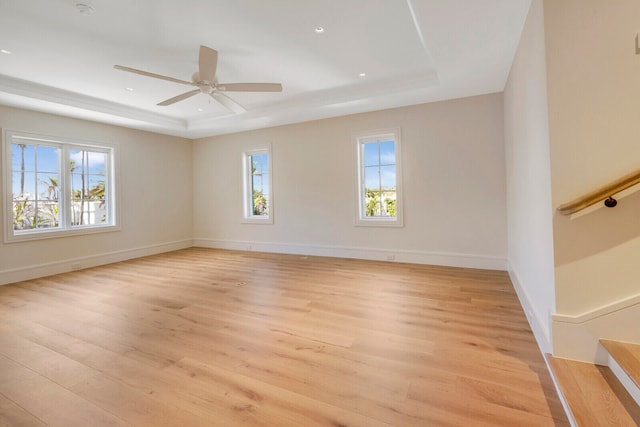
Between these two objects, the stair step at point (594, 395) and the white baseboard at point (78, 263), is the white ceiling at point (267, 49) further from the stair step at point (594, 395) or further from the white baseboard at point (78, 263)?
the stair step at point (594, 395)

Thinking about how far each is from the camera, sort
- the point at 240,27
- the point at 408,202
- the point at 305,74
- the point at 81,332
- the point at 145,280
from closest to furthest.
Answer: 1. the point at 81,332
2. the point at 240,27
3. the point at 305,74
4. the point at 145,280
5. the point at 408,202

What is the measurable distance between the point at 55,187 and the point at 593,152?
6861 mm

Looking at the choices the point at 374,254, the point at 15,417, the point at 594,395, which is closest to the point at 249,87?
the point at 15,417

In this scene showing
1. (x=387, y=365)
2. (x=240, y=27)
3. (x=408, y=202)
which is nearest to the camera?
(x=387, y=365)

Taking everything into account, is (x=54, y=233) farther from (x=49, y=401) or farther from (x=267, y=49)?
(x=267, y=49)

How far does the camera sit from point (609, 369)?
5.23 feet

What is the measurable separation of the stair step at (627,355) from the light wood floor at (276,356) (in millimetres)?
357

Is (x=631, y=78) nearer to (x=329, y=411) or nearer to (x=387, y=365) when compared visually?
(x=387, y=365)

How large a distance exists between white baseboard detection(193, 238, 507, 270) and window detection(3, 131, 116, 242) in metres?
2.30

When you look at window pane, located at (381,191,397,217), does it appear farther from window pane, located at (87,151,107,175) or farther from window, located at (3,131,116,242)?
window pane, located at (87,151,107,175)

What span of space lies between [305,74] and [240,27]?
124 cm

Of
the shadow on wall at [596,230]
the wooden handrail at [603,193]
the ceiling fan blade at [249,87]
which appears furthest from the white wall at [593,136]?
the ceiling fan blade at [249,87]

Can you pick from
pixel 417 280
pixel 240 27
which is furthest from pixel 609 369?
pixel 240 27

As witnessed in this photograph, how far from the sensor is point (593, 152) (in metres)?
1.66
